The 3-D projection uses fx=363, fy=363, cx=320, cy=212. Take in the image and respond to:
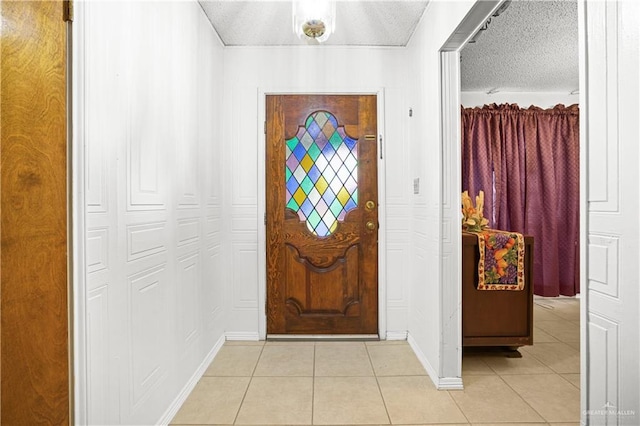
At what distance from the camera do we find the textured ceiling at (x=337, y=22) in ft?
8.05

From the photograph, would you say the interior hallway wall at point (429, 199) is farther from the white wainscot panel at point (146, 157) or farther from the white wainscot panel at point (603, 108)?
the white wainscot panel at point (146, 157)

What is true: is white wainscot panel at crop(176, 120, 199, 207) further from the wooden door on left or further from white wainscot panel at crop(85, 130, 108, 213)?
the wooden door on left

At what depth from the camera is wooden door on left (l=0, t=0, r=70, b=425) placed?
1102mm

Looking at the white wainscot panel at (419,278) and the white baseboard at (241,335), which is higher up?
the white wainscot panel at (419,278)

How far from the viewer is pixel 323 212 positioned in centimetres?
305

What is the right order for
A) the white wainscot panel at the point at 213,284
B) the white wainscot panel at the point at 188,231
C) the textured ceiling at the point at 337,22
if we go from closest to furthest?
the white wainscot panel at the point at 188,231, the textured ceiling at the point at 337,22, the white wainscot panel at the point at 213,284

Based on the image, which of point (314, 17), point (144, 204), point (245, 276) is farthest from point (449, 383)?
point (314, 17)

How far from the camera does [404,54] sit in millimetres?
3020

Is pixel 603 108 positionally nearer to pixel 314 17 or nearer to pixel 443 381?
pixel 314 17

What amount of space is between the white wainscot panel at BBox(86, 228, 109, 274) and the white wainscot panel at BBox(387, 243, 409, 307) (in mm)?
2177

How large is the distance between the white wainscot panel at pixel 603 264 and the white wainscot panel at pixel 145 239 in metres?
1.64

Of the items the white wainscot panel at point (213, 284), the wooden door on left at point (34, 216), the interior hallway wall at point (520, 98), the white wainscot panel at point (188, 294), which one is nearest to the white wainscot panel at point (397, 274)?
the white wainscot panel at point (213, 284)

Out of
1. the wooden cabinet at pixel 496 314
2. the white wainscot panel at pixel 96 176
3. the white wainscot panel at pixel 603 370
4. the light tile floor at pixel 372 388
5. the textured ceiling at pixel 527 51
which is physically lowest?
the light tile floor at pixel 372 388

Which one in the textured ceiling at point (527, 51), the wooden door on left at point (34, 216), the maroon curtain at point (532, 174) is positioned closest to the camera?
the wooden door on left at point (34, 216)
